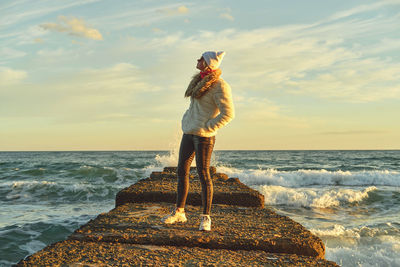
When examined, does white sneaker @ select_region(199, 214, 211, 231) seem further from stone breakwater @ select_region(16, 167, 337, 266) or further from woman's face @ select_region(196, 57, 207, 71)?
woman's face @ select_region(196, 57, 207, 71)

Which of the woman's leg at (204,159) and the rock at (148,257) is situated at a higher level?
the woman's leg at (204,159)

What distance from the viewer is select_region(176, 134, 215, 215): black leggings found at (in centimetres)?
303

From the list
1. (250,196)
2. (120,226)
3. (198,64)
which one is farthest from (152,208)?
(198,64)

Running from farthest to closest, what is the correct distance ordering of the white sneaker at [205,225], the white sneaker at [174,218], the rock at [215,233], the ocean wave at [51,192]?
the ocean wave at [51,192], the white sneaker at [174,218], the white sneaker at [205,225], the rock at [215,233]

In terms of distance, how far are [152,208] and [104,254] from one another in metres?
1.71

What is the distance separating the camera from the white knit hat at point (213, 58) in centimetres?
298

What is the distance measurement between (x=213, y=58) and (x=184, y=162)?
3.45 ft

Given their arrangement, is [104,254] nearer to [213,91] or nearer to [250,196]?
[213,91]

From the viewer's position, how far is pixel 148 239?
2564 millimetres

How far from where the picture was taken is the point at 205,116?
3.02 meters

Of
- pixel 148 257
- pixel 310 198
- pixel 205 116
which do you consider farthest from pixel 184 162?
pixel 310 198

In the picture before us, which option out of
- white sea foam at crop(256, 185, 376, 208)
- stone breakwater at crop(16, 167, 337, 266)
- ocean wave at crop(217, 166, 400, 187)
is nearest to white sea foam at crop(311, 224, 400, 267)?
stone breakwater at crop(16, 167, 337, 266)

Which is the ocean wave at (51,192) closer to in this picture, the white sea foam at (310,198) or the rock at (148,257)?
the white sea foam at (310,198)

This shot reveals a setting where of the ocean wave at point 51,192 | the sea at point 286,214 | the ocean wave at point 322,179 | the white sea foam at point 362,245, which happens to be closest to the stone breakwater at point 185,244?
the white sea foam at point 362,245
